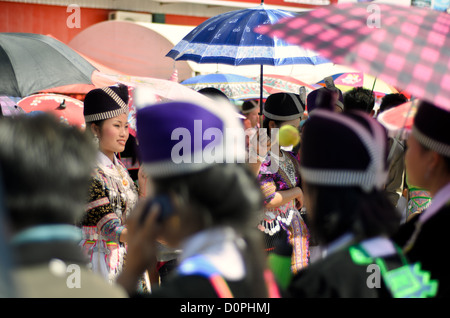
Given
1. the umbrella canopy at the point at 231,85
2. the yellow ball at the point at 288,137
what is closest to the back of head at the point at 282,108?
the yellow ball at the point at 288,137

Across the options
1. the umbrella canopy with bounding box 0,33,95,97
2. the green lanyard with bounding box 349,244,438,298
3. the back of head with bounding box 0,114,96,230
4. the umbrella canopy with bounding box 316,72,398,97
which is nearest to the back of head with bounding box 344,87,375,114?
the umbrella canopy with bounding box 0,33,95,97

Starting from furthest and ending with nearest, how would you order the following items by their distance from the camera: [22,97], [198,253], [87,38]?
[87,38]
[22,97]
[198,253]

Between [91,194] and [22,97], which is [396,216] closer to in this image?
[91,194]

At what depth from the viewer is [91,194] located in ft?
10.5

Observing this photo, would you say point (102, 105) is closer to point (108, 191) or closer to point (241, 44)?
point (108, 191)

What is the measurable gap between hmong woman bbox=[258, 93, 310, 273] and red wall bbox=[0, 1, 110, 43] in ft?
33.2

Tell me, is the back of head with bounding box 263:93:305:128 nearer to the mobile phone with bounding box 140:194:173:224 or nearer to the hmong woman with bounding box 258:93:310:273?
the hmong woman with bounding box 258:93:310:273

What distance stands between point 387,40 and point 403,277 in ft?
2.53

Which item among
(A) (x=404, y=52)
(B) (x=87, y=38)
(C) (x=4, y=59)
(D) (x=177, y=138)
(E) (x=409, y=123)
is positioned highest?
(A) (x=404, y=52)

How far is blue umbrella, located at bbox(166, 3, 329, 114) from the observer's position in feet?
15.0

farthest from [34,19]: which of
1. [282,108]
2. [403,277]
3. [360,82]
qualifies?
[403,277]

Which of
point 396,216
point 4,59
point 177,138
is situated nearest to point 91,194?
point 177,138

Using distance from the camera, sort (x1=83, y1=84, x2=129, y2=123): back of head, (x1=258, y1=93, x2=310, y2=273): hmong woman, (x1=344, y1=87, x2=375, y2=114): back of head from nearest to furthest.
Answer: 1. (x1=83, y1=84, x2=129, y2=123): back of head
2. (x1=258, y1=93, x2=310, y2=273): hmong woman
3. (x1=344, y1=87, x2=375, y2=114): back of head
